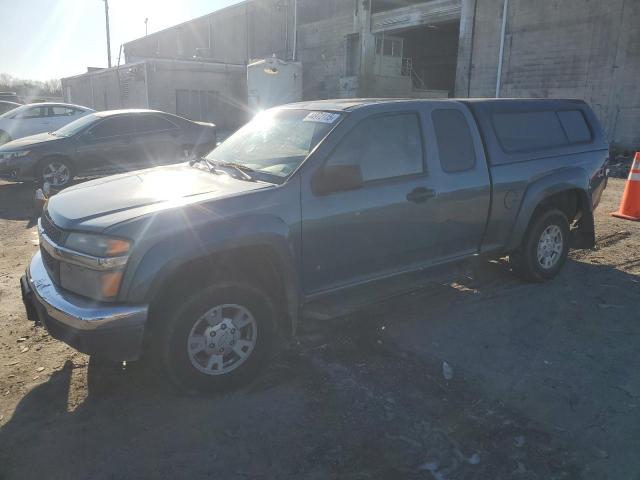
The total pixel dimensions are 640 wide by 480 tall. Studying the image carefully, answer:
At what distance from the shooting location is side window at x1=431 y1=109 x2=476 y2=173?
414cm

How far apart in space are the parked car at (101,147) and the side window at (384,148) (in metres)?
5.94

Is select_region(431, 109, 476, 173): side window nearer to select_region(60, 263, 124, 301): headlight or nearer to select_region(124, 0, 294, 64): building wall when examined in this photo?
select_region(60, 263, 124, 301): headlight

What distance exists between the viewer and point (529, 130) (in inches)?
192

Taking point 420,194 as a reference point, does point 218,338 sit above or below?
below

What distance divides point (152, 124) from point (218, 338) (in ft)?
28.0

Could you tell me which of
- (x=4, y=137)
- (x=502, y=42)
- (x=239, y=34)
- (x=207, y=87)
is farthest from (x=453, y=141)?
(x=239, y=34)

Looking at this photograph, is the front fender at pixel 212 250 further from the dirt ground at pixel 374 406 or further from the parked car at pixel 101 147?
the parked car at pixel 101 147

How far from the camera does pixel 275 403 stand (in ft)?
10.4

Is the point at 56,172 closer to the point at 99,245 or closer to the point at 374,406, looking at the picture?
the point at 99,245

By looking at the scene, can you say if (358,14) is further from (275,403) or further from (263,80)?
(275,403)

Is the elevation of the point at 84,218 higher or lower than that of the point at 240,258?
higher

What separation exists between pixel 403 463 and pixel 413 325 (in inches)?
67.5

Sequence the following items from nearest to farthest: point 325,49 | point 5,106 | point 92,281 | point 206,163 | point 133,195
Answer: point 92,281 → point 133,195 → point 206,163 → point 5,106 → point 325,49

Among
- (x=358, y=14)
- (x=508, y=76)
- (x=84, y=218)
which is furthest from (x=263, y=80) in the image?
(x=84, y=218)
